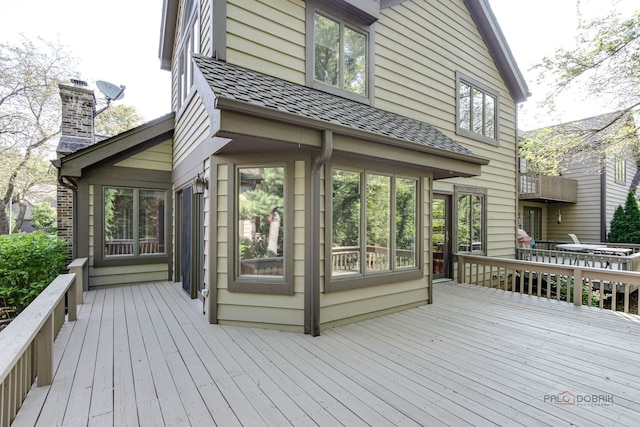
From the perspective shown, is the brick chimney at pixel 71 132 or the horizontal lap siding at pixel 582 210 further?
the horizontal lap siding at pixel 582 210

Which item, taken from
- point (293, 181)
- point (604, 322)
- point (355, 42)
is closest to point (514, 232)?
point (604, 322)

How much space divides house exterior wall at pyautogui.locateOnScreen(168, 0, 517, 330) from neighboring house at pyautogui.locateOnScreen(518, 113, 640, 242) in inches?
164

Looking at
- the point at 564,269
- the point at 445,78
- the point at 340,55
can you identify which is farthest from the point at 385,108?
the point at 564,269

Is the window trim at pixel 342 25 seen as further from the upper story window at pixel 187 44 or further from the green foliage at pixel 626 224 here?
the green foliage at pixel 626 224

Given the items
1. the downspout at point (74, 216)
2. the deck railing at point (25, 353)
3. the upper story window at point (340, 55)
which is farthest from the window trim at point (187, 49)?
the deck railing at point (25, 353)

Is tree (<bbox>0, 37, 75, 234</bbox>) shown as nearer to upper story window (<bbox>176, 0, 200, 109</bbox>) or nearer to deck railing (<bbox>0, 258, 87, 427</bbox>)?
upper story window (<bbox>176, 0, 200, 109</bbox>)

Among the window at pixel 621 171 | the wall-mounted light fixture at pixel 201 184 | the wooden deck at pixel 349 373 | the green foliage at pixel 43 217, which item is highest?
the window at pixel 621 171

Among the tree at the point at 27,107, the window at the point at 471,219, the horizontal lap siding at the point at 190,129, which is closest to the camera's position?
the horizontal lap siding at the point at 190,129

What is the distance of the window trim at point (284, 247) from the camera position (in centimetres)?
367

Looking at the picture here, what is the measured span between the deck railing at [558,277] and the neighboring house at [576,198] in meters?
4.63

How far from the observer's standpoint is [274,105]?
290cm

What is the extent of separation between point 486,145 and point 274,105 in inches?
260

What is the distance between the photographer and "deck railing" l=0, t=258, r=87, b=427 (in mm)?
1779

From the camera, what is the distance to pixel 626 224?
11922mm
